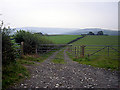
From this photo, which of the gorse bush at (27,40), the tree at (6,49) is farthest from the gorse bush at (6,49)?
the gorse bush at (27,40)

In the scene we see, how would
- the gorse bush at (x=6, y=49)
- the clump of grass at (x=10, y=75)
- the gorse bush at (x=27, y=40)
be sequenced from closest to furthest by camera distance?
the clump of grass at (x=10, y=75)
the gorse bush at (x=6, y=49)
the gorse bush at (x=27, y=40)

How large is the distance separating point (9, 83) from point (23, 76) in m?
1.13

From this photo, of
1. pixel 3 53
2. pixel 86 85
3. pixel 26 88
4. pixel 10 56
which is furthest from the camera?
pixel 10 56

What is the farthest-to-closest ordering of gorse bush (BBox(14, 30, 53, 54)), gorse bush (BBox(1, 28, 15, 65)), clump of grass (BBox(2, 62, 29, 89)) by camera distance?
gorse bush (BBox(14, 30, 53, 54))
gorse bush (BBox(1, 28, 15, 65))
clump of grass (BBox(2, 62, 29, 89))

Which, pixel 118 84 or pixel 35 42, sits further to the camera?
pixel 35 42

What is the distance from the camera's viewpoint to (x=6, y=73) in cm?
671

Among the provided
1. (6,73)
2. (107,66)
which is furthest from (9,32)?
(107,66)

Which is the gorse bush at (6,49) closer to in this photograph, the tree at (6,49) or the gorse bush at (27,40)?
the tree at (6,49)

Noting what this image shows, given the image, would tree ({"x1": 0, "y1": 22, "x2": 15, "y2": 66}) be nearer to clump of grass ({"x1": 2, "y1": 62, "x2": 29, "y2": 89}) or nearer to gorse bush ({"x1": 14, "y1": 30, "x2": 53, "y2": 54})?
clump of grass ({"x1": 2, "y1": 62, "x2": 29, "y2": 89})

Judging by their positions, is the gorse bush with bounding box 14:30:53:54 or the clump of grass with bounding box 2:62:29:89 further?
the gorse bush with bounding box 14:30:53:54

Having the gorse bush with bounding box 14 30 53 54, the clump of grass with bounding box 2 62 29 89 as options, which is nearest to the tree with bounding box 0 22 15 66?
the clump of grass with bounding box 2 62 29 89

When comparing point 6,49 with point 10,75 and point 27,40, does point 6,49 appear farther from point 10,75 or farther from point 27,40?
point 27,40

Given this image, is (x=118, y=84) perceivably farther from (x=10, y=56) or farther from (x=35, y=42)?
(x=35, y=42)

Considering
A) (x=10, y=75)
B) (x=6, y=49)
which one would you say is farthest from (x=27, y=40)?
(x=10, y=75)
